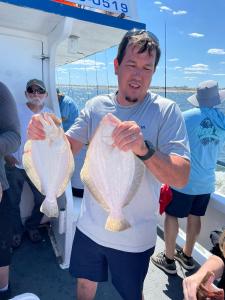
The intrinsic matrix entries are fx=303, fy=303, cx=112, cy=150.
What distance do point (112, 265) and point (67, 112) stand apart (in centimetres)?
287

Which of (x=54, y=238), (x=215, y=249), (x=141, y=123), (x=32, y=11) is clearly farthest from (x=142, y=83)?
(x=54, y=238)

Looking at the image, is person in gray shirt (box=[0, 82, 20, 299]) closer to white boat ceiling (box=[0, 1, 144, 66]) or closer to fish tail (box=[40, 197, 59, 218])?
fish tail (box=[40, 197, 59, 218])

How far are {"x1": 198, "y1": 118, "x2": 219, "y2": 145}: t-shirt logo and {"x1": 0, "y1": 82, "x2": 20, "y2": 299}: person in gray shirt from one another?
1.71 meters

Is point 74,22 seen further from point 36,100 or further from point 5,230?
point 5,230

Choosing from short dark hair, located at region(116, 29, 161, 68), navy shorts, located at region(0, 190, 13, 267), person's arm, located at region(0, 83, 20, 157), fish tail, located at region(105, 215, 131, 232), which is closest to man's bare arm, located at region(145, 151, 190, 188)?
fish tail, located at region(105, 215, 131, 232)

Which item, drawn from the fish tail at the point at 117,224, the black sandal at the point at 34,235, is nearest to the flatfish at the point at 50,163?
the fish tail at the point at 117,224

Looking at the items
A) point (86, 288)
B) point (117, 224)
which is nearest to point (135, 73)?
point (117, 224)

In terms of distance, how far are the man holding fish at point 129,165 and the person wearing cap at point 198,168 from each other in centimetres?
121

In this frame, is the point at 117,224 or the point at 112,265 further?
the point at 112,265

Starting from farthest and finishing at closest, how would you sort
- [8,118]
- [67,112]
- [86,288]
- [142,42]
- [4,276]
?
1. [67,112]
2. [4,276]
3. [8,118]
4. [86,288]
5. [142,42]

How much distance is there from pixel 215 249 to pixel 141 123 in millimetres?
808

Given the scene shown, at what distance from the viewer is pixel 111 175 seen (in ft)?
4.33

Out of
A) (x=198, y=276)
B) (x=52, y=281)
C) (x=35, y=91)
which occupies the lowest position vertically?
(x=52, y=281)

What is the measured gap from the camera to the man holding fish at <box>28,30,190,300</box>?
1342 millimetres
